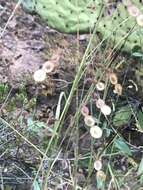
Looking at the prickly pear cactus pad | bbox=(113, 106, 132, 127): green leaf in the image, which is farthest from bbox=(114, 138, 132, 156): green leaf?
the prickly pear cactus pad

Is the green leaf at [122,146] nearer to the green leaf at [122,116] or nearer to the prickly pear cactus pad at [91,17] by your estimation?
the green leaf at [122,116]

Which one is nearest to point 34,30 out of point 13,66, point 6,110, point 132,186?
point 13,66

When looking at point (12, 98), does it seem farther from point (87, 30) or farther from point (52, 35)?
point (52, 35)

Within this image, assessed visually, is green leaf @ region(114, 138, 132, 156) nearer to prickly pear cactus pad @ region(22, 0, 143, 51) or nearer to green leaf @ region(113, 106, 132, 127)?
green leaf @ region(113, 106, 132, 127)

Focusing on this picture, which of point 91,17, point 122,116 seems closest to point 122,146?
point 122,116

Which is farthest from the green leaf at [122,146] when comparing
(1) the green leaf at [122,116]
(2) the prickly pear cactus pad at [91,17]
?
(2) the prickly pear cactus pad at [91,17]
